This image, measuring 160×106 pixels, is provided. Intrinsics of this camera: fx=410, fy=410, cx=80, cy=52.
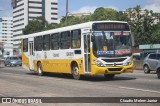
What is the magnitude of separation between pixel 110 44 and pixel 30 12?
524 feet

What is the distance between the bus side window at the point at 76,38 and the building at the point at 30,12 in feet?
494

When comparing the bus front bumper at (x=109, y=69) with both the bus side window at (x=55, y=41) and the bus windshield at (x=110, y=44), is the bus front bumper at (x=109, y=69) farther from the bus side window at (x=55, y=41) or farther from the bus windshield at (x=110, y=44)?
the bus side window at (x=55, y=41)

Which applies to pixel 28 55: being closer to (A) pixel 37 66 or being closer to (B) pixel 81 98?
(A) pixel 37 66

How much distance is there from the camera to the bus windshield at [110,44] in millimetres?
20797

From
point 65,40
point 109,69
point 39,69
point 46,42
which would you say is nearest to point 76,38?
point 65,40

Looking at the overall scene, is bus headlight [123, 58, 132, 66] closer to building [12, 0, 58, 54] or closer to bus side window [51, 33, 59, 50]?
bus side window [51, 33, 59, 50]

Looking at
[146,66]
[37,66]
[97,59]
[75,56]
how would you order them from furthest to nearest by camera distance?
[146,66] → [37,66] → [75,56] → [97,59]

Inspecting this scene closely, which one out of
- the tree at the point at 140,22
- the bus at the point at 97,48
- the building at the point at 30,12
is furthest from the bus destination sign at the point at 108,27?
the building at the point at 30,12

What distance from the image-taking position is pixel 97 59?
814 inches

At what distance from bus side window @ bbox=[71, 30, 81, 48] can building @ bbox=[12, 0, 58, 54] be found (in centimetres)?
15072

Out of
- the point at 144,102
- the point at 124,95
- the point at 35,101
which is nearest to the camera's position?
the point at 144,102

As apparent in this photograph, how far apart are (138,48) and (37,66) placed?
5322 centimetres

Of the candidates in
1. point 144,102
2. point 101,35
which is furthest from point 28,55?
point 144,102

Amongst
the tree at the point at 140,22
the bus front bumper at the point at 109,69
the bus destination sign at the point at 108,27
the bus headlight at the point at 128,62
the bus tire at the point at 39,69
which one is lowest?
the bus tire at the point at 39,69
